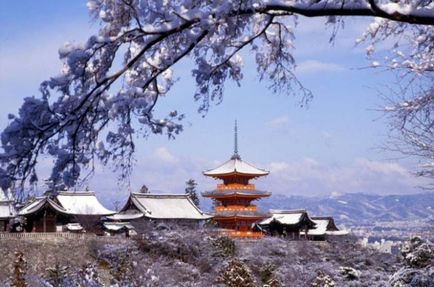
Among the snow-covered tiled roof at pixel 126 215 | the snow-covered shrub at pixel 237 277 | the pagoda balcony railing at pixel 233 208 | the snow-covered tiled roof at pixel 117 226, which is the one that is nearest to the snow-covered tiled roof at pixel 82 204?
the snow-covered tiled roof at pixel 126 215

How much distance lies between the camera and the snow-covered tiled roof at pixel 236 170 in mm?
35156

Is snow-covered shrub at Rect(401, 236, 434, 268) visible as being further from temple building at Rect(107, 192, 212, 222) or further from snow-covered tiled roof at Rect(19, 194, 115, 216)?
snow-covered tiled roof at Rect(19, 194, 115, 216)

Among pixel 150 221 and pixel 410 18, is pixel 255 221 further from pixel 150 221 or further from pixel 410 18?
pixel 410 18

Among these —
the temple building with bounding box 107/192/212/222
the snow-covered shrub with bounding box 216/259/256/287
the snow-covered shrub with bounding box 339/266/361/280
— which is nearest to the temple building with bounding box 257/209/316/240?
the temple building with bounding box 107/192/212/222

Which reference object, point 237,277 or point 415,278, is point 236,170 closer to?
point 237,277

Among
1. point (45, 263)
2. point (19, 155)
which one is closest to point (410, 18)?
point (19, 155)

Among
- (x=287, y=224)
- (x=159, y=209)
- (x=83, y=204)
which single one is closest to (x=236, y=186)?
(x=287, y=224)

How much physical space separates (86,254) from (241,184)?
1273cm

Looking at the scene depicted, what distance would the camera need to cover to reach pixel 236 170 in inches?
1375

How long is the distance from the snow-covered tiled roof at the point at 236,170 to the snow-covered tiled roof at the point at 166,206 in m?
2.74

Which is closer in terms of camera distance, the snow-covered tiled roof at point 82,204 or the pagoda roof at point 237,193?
the snow-covered tiled roof at point 82,204

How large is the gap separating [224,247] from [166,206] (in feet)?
22.5

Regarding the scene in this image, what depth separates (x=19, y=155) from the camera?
367cm

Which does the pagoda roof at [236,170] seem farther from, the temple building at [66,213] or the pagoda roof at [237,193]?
the temple building at [66,213]
